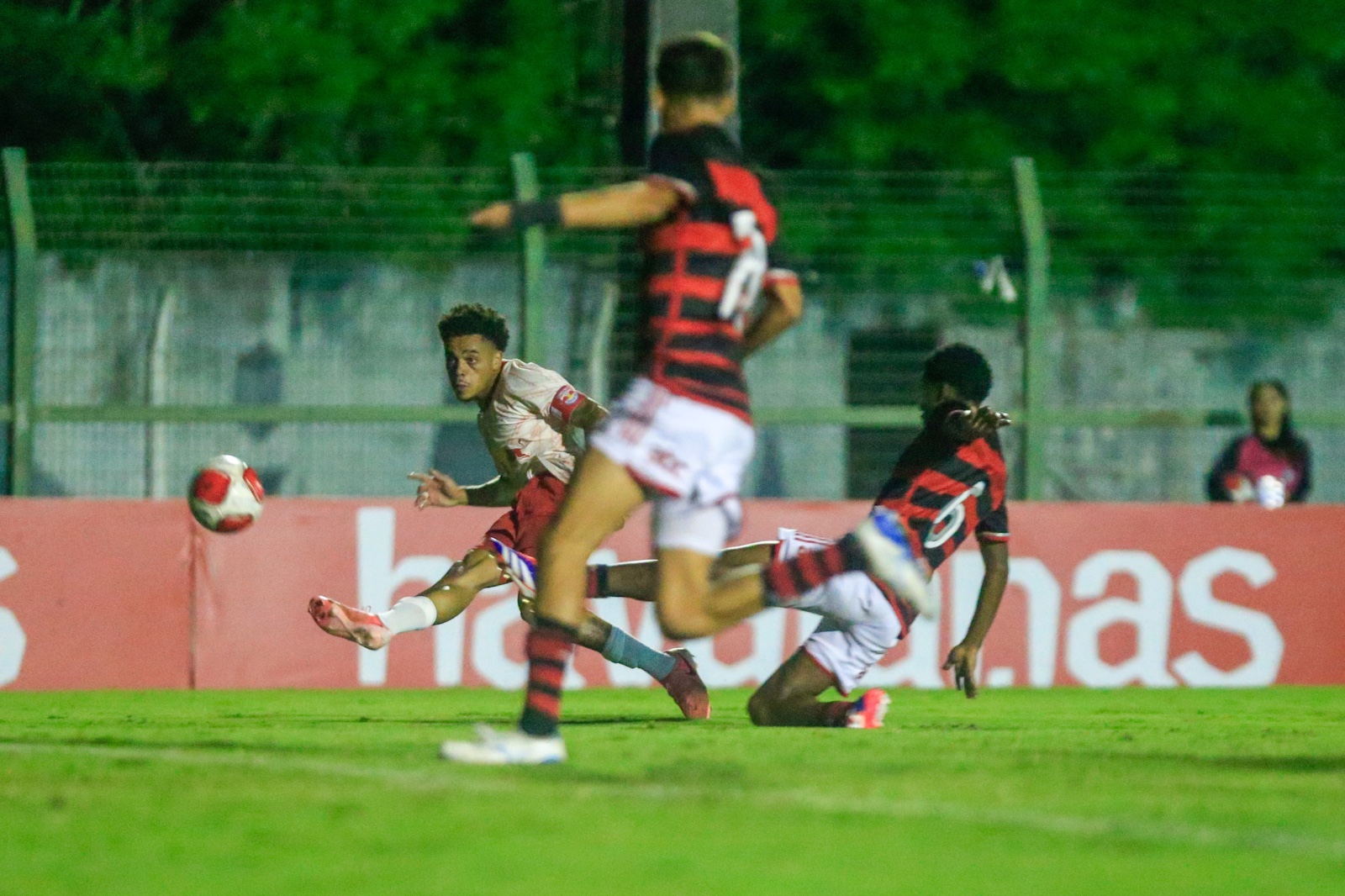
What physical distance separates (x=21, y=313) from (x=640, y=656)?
16.5 feet

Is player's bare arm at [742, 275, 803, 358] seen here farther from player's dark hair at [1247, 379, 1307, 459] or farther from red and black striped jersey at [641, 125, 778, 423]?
player's dark hair at [1247, 379, 1307, 459]

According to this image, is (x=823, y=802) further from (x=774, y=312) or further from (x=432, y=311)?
(x=432, y=311)

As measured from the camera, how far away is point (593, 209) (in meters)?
5.86

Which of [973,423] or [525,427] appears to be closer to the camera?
[973,423]

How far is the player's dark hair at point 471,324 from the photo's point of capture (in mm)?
8938

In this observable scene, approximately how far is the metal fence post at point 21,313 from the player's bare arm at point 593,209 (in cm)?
672

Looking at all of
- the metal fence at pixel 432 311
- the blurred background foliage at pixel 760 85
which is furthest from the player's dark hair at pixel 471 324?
the blurred background foliage at pixel 760 85

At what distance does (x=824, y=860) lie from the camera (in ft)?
15.1

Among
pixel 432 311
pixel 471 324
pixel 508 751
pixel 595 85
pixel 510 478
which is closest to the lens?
pixel 508 751

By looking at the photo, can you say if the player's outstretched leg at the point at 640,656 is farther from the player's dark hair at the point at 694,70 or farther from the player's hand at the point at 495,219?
the player's hand at the point at 495,219

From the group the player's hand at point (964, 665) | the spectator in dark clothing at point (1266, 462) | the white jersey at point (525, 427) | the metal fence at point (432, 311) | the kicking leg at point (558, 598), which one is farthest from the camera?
the spectator in dark clothing at point (1266, 462)

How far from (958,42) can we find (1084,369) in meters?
4.67

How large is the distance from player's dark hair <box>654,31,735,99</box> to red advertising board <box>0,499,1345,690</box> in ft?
18.5

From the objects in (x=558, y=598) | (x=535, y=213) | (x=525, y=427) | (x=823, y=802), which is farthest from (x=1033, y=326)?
(x=823, y=802)
